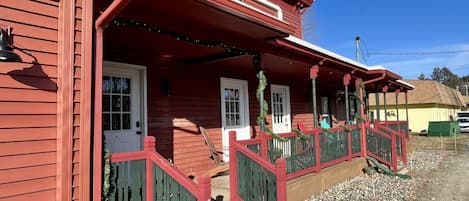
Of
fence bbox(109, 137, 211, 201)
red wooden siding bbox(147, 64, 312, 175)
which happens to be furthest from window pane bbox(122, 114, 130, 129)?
fence bbox(109, 137, 211, 201)

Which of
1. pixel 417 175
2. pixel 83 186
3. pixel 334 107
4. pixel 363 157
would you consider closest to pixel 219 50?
pixel 83 186

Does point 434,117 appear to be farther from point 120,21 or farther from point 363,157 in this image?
point 120,21

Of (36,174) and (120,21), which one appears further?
(120,21)

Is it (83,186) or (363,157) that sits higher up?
(83,186)

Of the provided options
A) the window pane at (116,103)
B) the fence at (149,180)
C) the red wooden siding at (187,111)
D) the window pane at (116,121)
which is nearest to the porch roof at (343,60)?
the red wooden siding at (187,111)

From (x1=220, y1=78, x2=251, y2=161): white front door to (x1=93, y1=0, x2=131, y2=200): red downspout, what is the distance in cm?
432

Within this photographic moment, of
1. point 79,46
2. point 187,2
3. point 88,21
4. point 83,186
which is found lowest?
point 83,186

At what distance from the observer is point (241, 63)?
7.17 metres

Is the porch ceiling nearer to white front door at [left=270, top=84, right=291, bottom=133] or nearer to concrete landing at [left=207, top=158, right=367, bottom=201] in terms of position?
concrete landing at [left=207, top=158, right=367, bottom=201]

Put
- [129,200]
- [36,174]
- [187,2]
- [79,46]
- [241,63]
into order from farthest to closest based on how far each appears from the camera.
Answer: [241,63], [187,2], [129,200], [79,46], [36,174]

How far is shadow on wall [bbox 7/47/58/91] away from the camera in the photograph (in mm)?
2796

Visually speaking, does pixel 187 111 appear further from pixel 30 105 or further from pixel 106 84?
pixel 30 105

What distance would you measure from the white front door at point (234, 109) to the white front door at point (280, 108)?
55.1 inches

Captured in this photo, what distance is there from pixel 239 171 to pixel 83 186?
2243 millimetres
